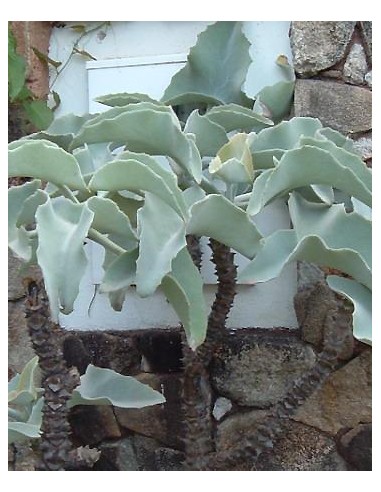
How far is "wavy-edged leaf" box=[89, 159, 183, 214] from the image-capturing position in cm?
83

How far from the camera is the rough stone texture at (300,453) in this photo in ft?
4.52

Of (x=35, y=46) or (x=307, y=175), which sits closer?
(x=307, y=175)

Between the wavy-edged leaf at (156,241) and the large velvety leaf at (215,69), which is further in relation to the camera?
the large velvety leaf at (215,69)

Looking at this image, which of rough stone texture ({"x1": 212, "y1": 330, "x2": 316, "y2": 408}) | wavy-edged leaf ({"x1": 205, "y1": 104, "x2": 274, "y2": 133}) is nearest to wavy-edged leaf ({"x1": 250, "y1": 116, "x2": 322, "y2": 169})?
wavy-edged leaf ({"x1": 205, "y1": 104, "x2": 274, "y2": 133})

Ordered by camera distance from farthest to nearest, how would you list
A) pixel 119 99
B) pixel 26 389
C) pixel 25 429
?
pixel 119 99, pixel 26 389, pixel 25 429

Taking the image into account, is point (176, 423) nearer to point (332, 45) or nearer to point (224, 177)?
point (224, 177)

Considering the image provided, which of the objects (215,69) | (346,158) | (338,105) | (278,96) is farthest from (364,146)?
(346,158)

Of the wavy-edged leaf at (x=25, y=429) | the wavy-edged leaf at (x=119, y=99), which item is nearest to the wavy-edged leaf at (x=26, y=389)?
the wavy-edged leaf at (x=25, y=429)

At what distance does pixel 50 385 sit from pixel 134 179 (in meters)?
0.38

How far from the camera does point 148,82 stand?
157cm

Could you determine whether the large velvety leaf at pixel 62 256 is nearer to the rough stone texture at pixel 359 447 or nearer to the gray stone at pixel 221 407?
the gray stone at pixel 221 407

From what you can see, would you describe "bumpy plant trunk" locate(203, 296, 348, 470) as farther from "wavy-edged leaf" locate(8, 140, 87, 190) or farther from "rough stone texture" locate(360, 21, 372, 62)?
"rough stone texture" locate(360, 21, 372, 62)

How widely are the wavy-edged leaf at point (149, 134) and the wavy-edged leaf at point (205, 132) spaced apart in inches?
5.0

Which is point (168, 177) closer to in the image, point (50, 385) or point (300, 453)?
point (50, 385)
